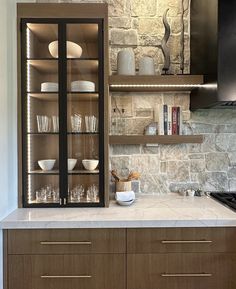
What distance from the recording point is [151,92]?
2.36 m

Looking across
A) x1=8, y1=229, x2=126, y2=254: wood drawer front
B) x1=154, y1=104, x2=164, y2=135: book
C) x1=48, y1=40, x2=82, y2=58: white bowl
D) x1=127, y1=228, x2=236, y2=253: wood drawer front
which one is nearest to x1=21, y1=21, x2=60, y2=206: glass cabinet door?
x1=48, y1=40, x2=82, y2=58: white bowl

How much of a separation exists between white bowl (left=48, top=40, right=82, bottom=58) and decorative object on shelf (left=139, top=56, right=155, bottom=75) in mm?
503

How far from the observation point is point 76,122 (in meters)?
2.08

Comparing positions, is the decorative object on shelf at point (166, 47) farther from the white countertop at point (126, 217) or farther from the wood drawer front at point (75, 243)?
the wood drawer front at point (75, 243)

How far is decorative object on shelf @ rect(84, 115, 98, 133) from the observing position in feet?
6.79

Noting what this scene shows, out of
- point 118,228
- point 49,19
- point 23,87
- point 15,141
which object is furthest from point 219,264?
point 49,19

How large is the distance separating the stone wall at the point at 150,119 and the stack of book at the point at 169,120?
15 cm

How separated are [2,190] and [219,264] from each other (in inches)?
58.2

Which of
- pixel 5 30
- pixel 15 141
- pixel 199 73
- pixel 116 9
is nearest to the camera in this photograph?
pixel 5 30

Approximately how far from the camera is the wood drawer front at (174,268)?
1668 millimetres

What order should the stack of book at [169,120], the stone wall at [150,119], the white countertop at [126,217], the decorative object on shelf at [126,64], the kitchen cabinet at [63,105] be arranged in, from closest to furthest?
the white countertop at [126,217]
the kitchen cabinet at [63,105]
the decorative object on shelf at [126,64]
the stack of book at [169,120]
the stone wall at [150,119]

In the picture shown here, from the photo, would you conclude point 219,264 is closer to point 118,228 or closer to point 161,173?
point 118,228

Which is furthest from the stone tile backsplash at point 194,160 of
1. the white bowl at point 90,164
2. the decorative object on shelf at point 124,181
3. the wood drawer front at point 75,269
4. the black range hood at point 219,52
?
the wood drawer front at point 75,269

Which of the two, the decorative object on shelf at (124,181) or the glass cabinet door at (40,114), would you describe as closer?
the glass cabinet door at (40,114)
